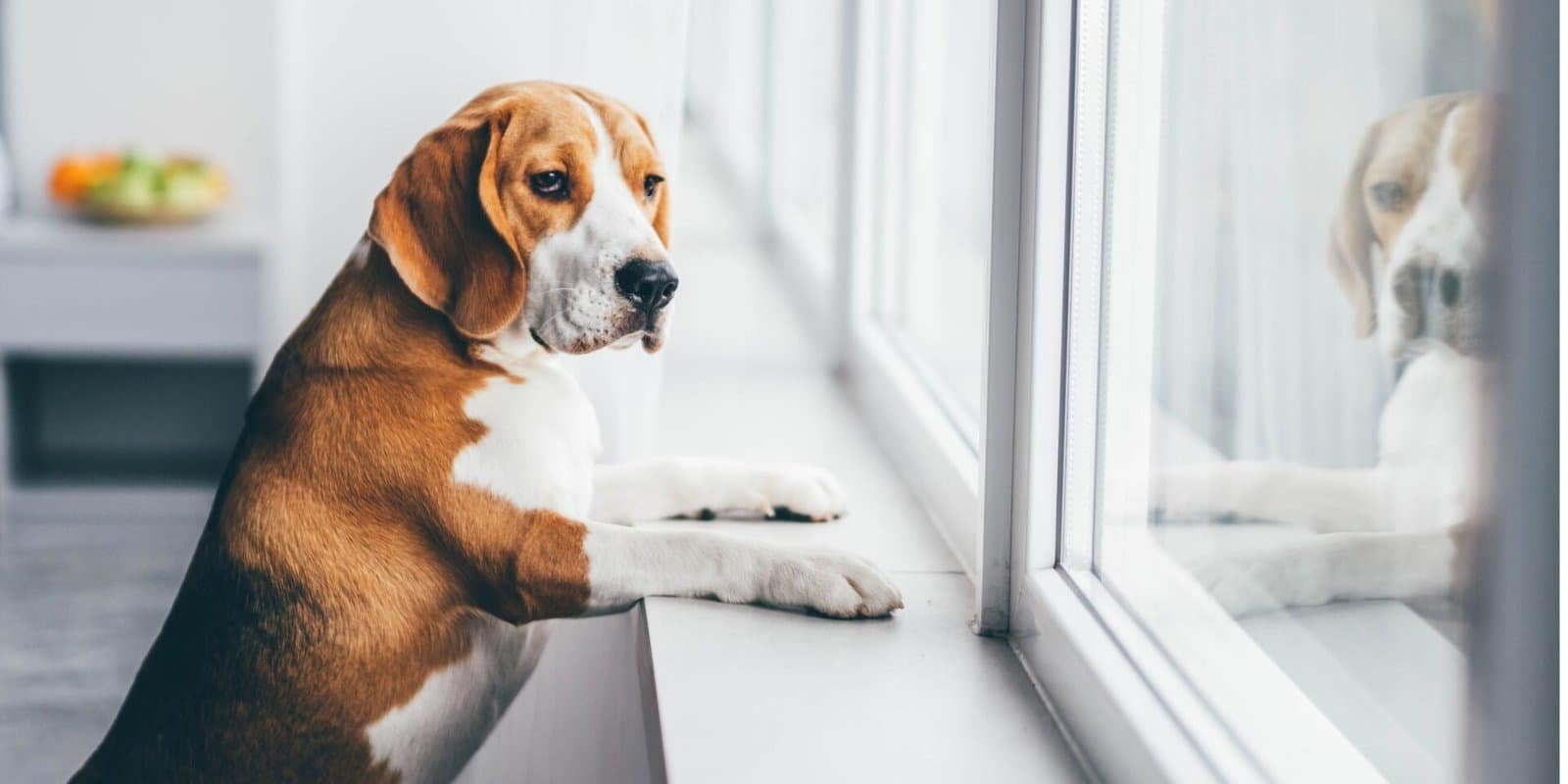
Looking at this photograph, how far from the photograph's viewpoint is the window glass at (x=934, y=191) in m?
1.75

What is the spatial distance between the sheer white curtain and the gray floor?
6.28 feet

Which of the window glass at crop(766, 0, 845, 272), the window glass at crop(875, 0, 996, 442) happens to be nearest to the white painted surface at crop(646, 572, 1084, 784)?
the window glass at crop(875, 0, 996, 442)

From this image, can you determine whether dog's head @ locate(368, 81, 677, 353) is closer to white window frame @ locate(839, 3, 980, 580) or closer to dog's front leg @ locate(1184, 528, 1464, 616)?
dog's front leg @ locate(1184, 528, 1464, 616)

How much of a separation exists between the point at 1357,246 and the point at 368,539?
715 mm

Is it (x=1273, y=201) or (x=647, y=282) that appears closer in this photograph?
(x=1273, y=201)

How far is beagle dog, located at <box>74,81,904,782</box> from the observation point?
114 centimetres

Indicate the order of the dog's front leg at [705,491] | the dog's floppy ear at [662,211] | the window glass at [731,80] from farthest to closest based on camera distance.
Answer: the window glass at [731,80]
the dog's front leg at [705,491]
the dog's floppy ear at [662,211]

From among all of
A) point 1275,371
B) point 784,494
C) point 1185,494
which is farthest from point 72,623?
point 1275,371

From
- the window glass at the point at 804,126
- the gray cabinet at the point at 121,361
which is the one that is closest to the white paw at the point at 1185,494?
the window glass at the point at 804,126

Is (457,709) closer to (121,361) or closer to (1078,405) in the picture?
(1078,405)

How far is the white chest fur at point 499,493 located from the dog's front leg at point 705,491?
0.56 ft

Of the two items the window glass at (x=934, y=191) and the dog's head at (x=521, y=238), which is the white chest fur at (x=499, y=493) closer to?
the dog's head at (x=521, y=238)

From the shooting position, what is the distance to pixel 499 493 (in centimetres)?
114

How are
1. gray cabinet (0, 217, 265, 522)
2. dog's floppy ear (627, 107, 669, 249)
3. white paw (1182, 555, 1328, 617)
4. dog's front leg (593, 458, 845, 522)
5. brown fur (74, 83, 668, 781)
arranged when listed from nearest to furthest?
white paw (1182, 555, 1328, 617) < brown fur (74, 83, 668, 781) < dog's floppy ear (627, 107, 669, 249) < dog's front leg (593, 458, 845, 522) < gray cabinet (0, 217, 265, 522)
